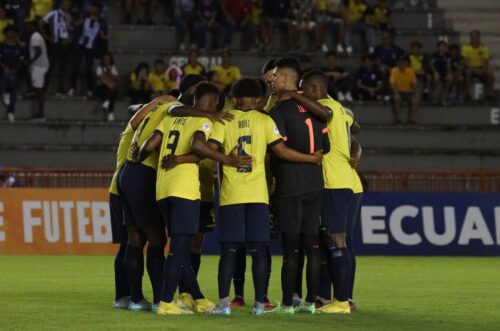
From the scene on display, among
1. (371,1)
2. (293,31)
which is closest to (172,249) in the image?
(293,31)

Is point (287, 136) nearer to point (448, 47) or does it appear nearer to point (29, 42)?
point (29, 42)

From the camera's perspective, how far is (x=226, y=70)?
95.9ft

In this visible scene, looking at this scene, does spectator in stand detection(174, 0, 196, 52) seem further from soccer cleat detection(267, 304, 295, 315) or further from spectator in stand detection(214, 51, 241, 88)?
soccer cleat detection(267, 304, 295, 315)

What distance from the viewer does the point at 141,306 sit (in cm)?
1309

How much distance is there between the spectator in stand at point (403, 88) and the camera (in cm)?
3002

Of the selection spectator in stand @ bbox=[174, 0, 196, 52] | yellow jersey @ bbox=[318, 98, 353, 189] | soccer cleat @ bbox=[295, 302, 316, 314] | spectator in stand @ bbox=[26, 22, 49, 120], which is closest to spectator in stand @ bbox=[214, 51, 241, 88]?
spectator in stand @ bbox=[174, 0, 196, 52]

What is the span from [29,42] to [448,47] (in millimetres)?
9789

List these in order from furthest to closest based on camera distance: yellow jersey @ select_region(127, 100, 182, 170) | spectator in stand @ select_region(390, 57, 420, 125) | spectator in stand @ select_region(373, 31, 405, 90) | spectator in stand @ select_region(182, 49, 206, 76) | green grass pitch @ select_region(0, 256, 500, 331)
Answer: spectator in stand @ select_region(373, 31, 405, 90), spectator in stand @ select_region(390, 57, 420, 125), spectator in stand @ select_region(182, 49, 206, 76), yellow jersey @ select_region(127, 100, 182, 170), green grass pitch @ select_region(0, 256, 500, 331)

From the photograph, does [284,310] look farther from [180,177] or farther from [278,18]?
[278,18]

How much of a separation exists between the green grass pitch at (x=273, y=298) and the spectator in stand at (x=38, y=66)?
715 centimetres

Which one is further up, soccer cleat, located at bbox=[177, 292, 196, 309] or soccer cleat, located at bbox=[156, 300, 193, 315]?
soccer cleat, located at bbox=[156, 300, 193, 315]

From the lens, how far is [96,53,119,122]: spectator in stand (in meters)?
29.2

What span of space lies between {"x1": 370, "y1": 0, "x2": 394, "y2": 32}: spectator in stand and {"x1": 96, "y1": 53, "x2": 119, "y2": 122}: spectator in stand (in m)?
6.68

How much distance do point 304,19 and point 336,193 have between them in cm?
1918
